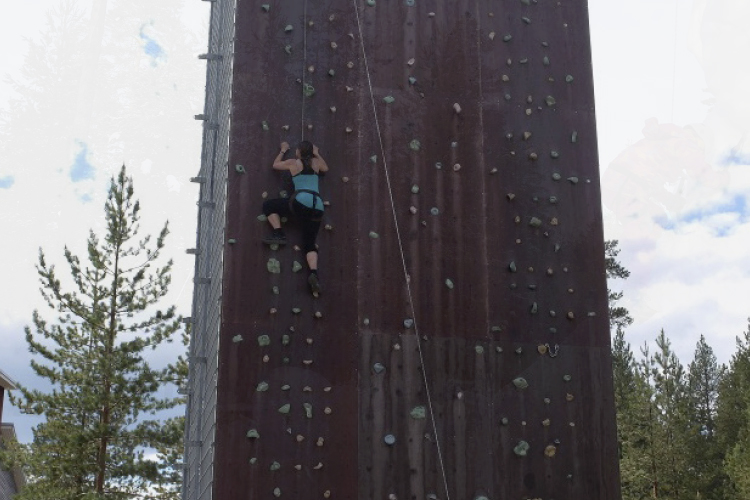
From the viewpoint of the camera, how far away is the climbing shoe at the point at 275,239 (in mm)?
8695

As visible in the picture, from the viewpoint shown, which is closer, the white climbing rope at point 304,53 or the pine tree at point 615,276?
the white climbing rope at point 304,53

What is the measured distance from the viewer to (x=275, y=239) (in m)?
8.70

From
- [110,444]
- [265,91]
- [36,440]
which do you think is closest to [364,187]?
[265,91]

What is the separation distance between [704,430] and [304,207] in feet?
96.8

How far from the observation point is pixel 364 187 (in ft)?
29.8

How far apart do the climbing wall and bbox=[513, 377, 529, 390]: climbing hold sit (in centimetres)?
2

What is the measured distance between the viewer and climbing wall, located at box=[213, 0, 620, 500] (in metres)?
8.38

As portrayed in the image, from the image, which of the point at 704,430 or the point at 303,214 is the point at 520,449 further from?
the point at 704,430

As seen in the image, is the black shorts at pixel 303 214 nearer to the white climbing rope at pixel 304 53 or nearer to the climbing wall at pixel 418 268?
the climbing wall at pixel 418 268

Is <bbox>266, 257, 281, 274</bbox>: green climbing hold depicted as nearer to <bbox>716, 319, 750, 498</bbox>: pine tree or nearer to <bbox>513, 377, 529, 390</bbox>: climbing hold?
<bbox>513, 377, 529, 390</bbox>: climbing hold

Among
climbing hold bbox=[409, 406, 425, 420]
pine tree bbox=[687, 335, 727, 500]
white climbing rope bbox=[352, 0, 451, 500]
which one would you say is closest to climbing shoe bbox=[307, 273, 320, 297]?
white climbing rope bbox=[352, 0, 451, 500]

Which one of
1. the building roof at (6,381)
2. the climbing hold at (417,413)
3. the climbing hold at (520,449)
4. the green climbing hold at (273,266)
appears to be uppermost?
the building roof at (6,381)

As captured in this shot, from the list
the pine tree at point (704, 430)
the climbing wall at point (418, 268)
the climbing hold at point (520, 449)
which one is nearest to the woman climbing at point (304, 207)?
the climbing wall at point (418, 268)

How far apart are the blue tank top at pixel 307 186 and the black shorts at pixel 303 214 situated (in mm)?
42
